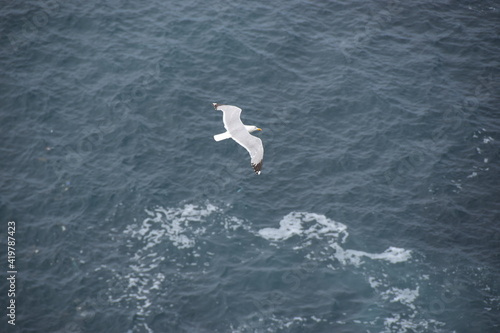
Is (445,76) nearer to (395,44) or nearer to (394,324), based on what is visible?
(395,44)

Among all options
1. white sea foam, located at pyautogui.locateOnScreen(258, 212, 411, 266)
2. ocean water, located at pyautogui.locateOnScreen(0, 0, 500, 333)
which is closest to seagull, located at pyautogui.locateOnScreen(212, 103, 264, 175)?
white sea foam, located at pyautogui.locateOnScreen(258, 212, 411, 266)

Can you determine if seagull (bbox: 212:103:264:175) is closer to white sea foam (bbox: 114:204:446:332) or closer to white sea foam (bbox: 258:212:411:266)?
white sea foam (bbox: 258:212:411:266)

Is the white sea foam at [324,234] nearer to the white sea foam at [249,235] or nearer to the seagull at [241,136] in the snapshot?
the white sea foam at [249,235]

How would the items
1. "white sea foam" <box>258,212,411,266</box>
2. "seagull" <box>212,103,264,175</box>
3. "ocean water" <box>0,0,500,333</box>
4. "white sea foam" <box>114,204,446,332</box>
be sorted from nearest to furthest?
"seagull" <box>212,103,264,175</box> < "white sea foam" <box>114,204,446,332</box> < "ocean water" <box>0,0,500,333</box> < "white sea foam" <box>258,212,411,266</box>

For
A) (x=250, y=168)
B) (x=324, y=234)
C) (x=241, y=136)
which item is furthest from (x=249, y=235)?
(x=241, y=136)

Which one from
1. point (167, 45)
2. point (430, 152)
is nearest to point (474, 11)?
point (430, 152)

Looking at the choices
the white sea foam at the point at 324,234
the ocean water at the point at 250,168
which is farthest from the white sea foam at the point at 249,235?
the ocean water at the point at 250,168
